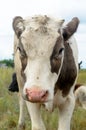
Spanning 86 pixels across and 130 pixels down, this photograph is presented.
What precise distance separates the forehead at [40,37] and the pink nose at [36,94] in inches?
20.6

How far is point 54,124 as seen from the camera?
998 centimetres

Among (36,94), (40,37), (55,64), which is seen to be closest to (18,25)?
(40,37)

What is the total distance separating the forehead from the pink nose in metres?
0.52

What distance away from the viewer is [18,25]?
295 inches

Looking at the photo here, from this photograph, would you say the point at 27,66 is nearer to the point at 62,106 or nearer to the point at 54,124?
the point at 62,106

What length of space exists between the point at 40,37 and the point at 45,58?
11.0 inches

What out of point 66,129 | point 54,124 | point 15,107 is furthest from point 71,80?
point 15,107

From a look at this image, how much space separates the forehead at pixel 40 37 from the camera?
6840 millimetres

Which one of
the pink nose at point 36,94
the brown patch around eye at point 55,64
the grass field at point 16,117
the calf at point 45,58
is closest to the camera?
the pink nose at point 36,94

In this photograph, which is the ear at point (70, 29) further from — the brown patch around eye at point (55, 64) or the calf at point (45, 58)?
the brown patch around eye at point (55, 64)

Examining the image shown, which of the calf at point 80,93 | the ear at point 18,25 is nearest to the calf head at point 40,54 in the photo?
the ear at point 18,25

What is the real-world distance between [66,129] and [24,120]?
8.03ft

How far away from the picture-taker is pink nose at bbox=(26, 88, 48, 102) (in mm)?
6492

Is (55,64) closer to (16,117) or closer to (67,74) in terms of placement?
(67,74)
